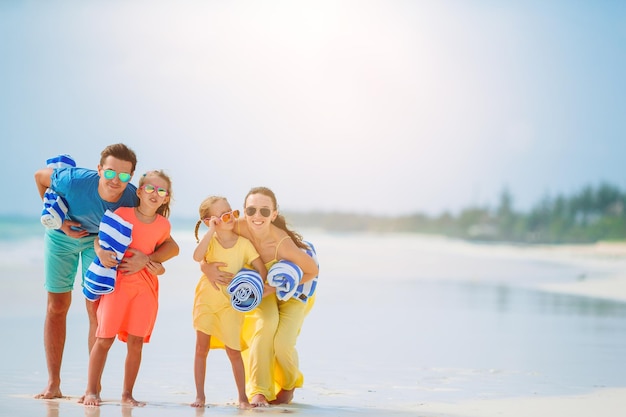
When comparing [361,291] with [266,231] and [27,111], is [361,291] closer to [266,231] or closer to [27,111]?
[266,231]

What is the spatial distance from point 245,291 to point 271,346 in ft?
1.81

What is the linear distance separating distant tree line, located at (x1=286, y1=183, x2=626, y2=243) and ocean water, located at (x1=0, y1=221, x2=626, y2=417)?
43.1 metres

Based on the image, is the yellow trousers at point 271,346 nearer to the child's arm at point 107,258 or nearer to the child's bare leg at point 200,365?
the child's bare leg at point 200,365

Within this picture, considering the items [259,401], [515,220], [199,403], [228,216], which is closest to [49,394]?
[199,403]

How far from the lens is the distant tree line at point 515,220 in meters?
56.8

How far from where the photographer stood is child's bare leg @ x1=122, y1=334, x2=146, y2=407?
453 cm

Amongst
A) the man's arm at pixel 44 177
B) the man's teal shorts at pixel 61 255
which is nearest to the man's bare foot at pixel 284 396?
the man's teal shorts at pixel 61 255

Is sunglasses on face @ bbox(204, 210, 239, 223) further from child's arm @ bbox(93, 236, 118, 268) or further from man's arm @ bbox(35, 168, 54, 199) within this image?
man's arm @ bbox(35, 168, 54, 199)

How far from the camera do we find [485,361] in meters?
7.01

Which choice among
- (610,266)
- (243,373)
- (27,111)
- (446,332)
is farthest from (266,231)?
(27,111)

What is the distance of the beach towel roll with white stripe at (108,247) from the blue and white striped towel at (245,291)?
597 mm

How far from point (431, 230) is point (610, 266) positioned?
122 ft

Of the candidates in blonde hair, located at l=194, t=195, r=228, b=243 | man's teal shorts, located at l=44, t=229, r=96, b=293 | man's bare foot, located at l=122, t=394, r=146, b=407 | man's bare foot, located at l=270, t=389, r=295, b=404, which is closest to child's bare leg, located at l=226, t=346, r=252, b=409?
man's bare foot, located at l=270, t=389, r=295, b=404

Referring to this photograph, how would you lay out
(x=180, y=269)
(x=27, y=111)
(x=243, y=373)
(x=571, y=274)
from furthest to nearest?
(x=27, y=111) → (x=571, y=274) → (x=180, y=269) → (x=243, y=373)
